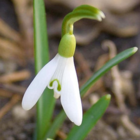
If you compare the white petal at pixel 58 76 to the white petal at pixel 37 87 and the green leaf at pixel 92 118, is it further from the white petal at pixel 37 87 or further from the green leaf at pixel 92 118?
the green leaf at pixel 92 118

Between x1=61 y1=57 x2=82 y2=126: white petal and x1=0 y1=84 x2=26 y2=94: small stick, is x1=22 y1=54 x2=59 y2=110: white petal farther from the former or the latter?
x1=0 y1=84 x2=26 y2=94: small stick

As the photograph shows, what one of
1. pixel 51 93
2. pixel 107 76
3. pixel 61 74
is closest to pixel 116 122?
pixel 107 76

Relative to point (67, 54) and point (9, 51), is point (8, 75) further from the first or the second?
point (67, 54)

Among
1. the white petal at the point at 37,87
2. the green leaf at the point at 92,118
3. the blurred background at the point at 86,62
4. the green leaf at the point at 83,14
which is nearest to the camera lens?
the green leaf at the point at 83,14

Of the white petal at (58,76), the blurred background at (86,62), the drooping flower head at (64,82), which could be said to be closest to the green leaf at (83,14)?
the drooping flower head at (64,82)

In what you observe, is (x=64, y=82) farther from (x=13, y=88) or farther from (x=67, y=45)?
(x=13, y=88)

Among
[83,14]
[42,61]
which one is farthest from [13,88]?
[83,14]
